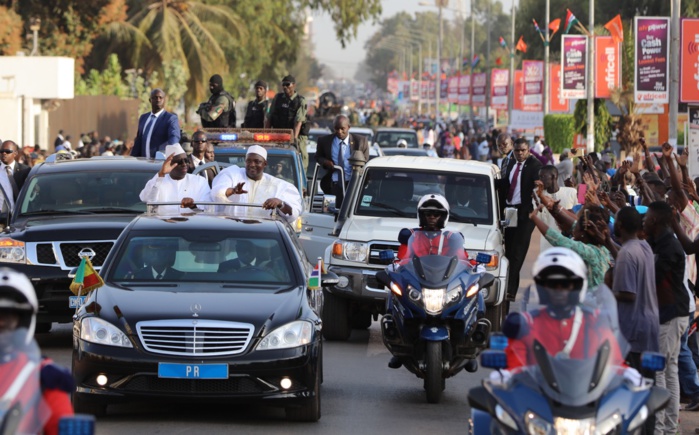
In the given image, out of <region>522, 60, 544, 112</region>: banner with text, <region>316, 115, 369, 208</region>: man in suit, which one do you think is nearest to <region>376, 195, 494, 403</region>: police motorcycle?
<region>316, 115, 369, 208</region>: man in suit

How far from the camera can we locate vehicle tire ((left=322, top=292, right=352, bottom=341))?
15.0 metres

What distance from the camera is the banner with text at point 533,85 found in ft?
189

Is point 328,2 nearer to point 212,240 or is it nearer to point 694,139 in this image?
point 694,139

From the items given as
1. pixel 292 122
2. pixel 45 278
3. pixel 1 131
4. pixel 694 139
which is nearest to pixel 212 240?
pixel 45 278

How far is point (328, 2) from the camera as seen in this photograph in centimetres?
6731

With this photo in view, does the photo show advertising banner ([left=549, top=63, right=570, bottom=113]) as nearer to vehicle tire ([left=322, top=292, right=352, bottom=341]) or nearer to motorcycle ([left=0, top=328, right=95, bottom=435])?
vehicle tire ([left=322, top=292, right=352, bottom=341])

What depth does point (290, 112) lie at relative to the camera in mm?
22844

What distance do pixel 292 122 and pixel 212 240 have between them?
38.5ft

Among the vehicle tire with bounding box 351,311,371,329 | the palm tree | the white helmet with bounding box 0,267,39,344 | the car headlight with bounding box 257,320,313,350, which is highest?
the palm tree

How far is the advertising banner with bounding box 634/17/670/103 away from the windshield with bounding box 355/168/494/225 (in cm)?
1158

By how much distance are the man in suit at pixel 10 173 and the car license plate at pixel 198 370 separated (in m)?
7.29

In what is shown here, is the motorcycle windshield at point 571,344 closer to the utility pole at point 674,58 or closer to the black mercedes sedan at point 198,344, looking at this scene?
the black mercedes sedan at point 198,344

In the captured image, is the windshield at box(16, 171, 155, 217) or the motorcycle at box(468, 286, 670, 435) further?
the windshield at box(16, 171, 155, 217)

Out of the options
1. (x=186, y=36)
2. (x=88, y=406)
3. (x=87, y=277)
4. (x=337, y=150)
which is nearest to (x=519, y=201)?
(x=337, y=150)
